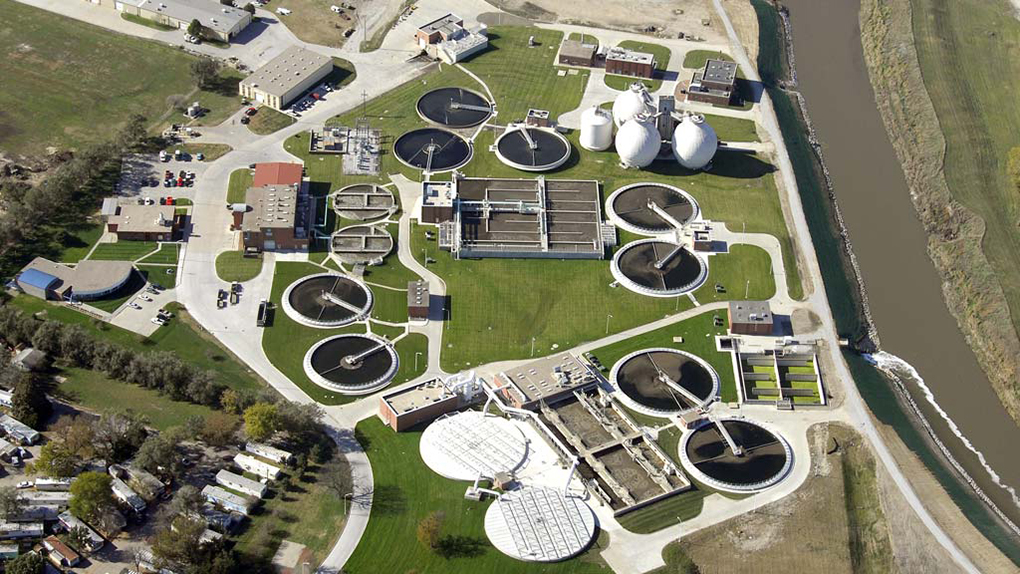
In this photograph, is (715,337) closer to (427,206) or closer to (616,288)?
(616,288)

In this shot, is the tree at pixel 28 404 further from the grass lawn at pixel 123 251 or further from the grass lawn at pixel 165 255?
the grass lawn at pixel 165 255

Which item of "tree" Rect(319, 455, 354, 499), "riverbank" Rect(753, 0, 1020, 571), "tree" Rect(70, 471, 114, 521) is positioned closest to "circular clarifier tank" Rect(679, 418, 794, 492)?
"riverbank" Rect(753, 0, 1020, 571)

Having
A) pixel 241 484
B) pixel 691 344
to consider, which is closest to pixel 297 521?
Result: pixel 241 484

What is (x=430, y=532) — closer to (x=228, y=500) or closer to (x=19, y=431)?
(x=228, y=500)

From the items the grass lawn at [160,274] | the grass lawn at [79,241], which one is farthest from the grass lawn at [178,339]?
the grass lawn at [79,241]

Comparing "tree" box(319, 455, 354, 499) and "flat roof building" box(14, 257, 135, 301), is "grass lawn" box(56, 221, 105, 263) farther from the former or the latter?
"tree" box(319, 455, 354, 499)

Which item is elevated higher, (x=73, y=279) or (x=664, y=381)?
(x=664, y=381)

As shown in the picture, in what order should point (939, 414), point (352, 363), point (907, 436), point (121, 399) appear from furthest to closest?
1. point (939, 414)
2. point (352, 363)
3. point (907, 436)
4. point (121, 399)
